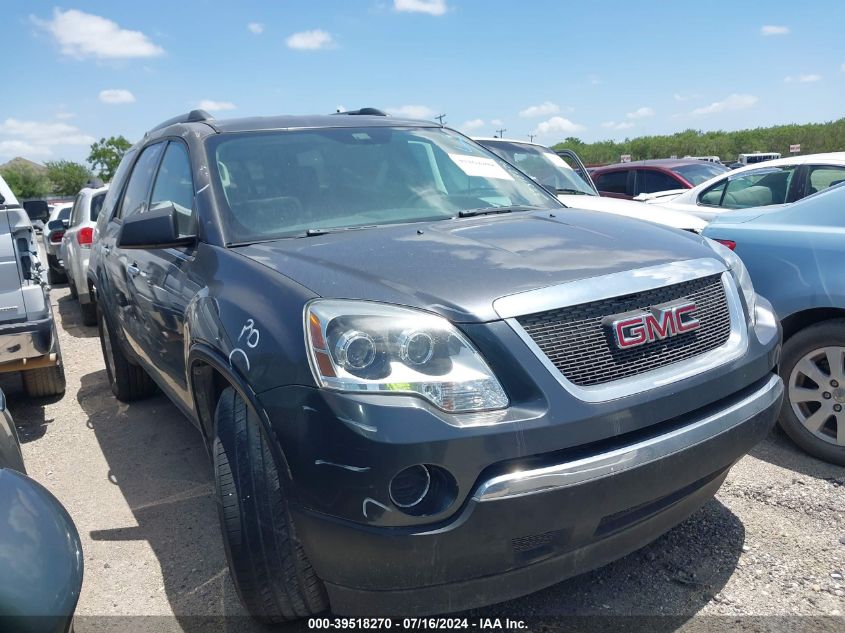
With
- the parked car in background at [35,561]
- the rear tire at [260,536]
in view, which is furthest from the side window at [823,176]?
the parked car in background at [35,561]

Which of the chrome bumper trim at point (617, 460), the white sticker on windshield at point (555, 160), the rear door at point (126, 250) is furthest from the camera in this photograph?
the white sticker on windshield at point (555, 160)

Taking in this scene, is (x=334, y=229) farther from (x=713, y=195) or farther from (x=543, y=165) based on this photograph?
(x=713, y=195)

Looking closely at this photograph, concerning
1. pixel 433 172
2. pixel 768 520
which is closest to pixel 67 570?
pixel 433 172

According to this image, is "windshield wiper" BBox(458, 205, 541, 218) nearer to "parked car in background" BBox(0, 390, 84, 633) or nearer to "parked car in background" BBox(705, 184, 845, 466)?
"parked car in background" BBox(705, 184, 845, 466)

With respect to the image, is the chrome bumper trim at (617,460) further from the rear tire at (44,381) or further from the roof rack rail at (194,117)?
the rear tire at (44,381)

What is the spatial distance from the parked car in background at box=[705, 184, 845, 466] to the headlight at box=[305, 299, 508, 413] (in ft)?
7.78

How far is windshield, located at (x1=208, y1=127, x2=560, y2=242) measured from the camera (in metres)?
2.96

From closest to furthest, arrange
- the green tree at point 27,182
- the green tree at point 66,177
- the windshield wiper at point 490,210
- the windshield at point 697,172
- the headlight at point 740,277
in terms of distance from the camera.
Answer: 1. the headlight at point 740,277
2. the windshield wiper at point 490,210
3. the windshield at point 697,172
4. the green tree at point 27,182
5. the green tree at point 66,177

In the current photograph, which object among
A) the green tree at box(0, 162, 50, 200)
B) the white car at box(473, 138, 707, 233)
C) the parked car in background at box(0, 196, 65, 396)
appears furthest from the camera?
the green tree at box(0, 162, 50, 200)

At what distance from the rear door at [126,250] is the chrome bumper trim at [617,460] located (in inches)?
104

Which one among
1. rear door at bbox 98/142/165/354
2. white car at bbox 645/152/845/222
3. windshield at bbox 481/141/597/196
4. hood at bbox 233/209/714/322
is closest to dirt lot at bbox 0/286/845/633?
rear door at bbox 98/142/165/354

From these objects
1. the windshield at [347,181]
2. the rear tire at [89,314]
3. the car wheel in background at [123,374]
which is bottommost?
the rear tire at [89,314]

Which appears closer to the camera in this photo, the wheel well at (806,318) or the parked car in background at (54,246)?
the wheel well at (806,318)

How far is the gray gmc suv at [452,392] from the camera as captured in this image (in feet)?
6.23
